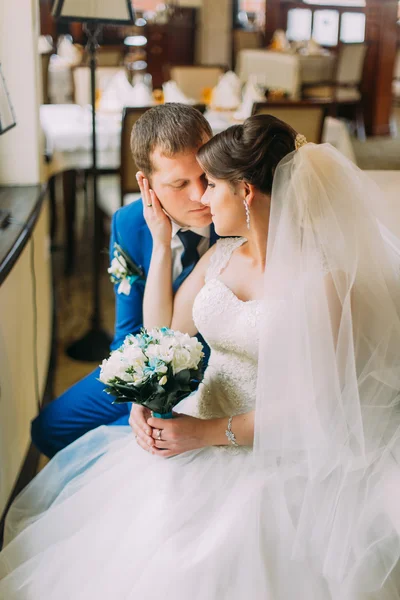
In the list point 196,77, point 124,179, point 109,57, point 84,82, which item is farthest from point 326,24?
point 124,179

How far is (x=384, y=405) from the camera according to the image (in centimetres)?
158

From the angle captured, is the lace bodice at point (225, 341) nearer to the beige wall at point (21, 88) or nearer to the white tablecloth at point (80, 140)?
the beige wall at point (21, 88)

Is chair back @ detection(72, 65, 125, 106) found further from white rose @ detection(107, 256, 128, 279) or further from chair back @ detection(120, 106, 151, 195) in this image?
white rose @ detection(107, 256, 128, 279)

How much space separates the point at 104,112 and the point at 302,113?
158cm

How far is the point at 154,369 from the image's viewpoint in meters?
1.53

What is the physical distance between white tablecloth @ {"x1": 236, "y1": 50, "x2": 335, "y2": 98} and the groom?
21.7 feet

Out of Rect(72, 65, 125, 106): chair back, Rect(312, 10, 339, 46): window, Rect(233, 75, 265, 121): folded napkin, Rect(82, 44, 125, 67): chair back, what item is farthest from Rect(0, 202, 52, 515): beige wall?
Rect(312, 10, 339, 46): window

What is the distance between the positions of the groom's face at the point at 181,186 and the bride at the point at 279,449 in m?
0.19

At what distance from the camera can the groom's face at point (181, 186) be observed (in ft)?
5.99

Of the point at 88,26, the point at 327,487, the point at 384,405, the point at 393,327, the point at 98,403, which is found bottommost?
the point at 98,403

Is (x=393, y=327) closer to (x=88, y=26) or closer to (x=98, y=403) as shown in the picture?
(x=98, y=403)

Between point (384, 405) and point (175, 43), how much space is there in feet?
32.1

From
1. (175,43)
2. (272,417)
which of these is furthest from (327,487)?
(175,43)

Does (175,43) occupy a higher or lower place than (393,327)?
higher
